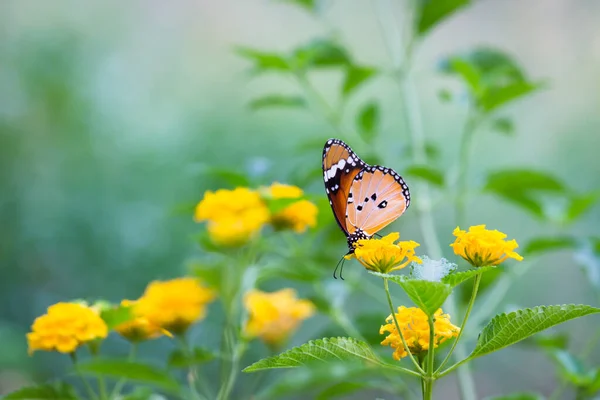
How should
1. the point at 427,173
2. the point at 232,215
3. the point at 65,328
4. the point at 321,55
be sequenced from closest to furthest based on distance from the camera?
the point at 65,328 → the point at 232,215 → the point at 427,173 → the point at 321,55

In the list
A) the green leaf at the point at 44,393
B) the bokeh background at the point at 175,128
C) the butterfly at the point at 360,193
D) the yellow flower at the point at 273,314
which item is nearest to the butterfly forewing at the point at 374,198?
the butterfly at the point at 360,193

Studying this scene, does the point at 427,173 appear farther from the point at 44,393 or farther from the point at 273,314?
the point at 44,393

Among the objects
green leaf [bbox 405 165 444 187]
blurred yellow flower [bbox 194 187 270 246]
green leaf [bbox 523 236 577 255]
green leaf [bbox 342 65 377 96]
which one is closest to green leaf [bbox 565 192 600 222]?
green leaf [bbox 523 236 577 255]

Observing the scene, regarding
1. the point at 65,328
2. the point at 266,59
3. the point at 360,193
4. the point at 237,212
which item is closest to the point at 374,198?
the point at 360,193

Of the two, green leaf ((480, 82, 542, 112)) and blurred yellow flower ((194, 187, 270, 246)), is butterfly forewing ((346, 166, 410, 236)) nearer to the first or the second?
blurred yellow flower ((194, 187, 270, 246))

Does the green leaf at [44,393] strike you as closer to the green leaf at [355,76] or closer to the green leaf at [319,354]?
the green leaf at [319,354]

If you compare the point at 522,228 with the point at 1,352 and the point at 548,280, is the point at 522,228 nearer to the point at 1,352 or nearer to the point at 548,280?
the point at 548,280
